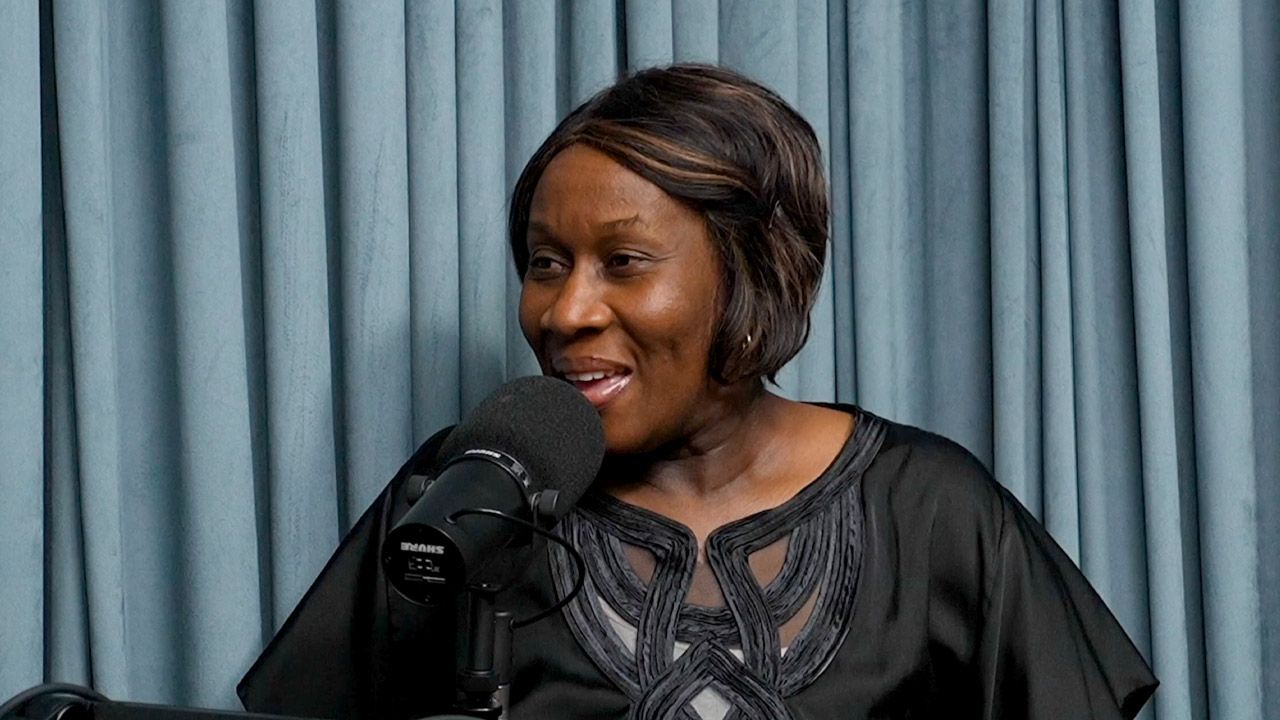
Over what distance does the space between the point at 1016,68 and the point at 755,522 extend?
72 centimetres

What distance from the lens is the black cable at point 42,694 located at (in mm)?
809

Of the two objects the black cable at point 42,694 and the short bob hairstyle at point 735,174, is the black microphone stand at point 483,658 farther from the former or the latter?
the short bob hairstyle at point 735,174

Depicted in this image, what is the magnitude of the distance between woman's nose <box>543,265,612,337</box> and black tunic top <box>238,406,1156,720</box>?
0.62 ft

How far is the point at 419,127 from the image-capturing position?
1.65 metres

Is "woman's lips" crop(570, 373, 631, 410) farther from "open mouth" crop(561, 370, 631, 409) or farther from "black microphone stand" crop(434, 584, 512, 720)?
"black microphone stand" crop(434, 584, 512, 720)

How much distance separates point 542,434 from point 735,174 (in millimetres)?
405

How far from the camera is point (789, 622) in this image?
1370 millimetres

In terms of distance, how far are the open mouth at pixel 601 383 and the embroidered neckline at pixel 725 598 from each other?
0.41ft

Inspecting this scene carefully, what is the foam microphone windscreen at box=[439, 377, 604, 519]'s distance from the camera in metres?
1.05

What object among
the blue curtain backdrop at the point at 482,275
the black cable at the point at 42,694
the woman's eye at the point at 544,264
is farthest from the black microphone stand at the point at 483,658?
the blue curtain backdrop at the point at 482,275

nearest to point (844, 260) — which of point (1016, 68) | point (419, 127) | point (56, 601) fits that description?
point (1016, 68)

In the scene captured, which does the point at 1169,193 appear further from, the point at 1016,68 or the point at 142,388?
the point at 142,388

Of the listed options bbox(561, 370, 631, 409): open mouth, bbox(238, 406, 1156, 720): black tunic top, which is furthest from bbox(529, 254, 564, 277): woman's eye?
bbox(238, 406, 1156, 720): black tunic top

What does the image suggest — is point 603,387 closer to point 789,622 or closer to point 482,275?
point 789,622
